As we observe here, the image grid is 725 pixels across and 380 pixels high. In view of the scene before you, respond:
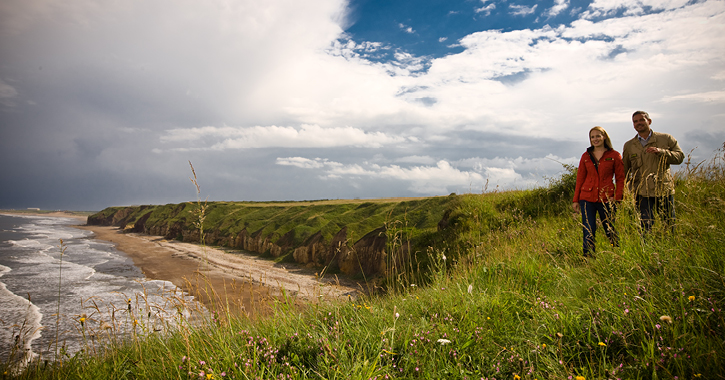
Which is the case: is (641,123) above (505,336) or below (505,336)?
above

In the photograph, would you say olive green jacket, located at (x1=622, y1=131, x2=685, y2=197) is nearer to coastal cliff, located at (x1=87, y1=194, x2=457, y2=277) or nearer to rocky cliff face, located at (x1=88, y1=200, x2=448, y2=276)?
coastal cliff, located at (x1=87, y1=194, x2=457, y2=277)

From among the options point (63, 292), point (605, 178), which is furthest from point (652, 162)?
point (63, 292)

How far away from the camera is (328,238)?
40.8 meters

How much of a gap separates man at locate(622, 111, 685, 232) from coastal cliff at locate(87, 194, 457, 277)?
14.6ft

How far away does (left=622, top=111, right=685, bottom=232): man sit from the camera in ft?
16.5

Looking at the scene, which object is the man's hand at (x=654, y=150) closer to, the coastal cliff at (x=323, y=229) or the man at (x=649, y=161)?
the man at (x=649, y=161)

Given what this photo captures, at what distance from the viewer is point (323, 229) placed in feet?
139

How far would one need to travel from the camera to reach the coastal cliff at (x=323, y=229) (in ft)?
83.2

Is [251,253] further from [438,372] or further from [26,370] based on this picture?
[438,372]

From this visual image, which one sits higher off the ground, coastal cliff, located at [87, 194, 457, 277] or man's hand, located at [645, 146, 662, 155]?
man's hand, located at [645, 146, 662, 155]

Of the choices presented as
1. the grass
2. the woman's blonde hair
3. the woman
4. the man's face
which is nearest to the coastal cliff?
the grass

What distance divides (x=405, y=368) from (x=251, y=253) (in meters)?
53.2

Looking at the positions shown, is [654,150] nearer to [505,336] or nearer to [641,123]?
[641,123]

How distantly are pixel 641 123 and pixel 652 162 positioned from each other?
2.31ft
